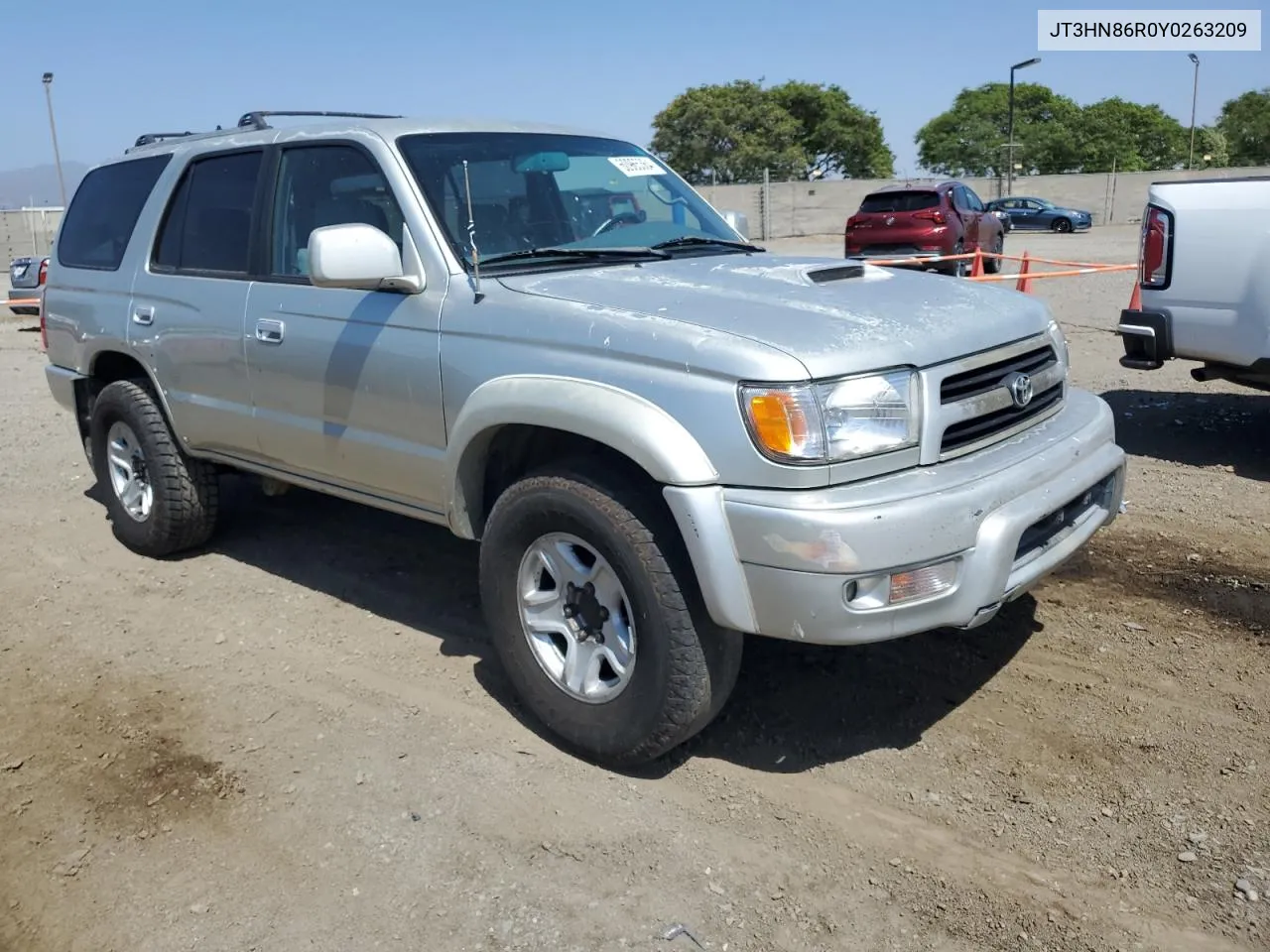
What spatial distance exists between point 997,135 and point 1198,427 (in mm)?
62693

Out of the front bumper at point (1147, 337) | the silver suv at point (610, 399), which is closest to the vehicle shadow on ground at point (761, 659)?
the silver suv at point (610, 399)

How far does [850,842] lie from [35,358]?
12641 millimetres

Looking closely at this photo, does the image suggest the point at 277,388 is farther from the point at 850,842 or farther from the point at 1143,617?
the point at 1143,617

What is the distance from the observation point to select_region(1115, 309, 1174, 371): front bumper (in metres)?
6.30

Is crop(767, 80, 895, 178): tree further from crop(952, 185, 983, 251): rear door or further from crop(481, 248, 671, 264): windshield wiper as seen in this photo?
crop(481, 248, 671, 264): windshield wiper

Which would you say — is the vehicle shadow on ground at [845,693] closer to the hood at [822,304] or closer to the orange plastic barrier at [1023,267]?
the hood at [822,304]

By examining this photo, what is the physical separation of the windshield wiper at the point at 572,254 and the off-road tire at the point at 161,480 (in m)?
2.23

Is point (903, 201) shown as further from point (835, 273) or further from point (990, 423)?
point (990, 423)

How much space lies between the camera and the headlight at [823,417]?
293cm

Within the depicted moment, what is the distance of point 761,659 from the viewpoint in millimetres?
4168

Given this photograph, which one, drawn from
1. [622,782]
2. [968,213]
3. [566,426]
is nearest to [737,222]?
[566,426]

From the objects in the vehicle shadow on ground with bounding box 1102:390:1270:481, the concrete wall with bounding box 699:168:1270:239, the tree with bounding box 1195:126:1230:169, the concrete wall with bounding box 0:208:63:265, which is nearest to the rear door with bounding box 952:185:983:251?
the vehicle shadow on ground with bounding box 1102:390:1270:481

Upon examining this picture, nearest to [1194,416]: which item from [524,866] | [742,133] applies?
[524,866]

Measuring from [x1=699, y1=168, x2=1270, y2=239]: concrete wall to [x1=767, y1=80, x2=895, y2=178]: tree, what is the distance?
1329 inches
